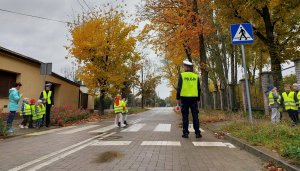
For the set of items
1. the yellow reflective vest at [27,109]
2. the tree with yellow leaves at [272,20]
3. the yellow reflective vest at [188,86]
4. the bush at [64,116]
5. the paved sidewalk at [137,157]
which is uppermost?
the tree with yellow leaves at [272,20]

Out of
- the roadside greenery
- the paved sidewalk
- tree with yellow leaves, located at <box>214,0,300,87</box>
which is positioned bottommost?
the paved sidewalk

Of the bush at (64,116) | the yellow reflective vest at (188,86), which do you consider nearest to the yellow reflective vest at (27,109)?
the bush at (64,116)

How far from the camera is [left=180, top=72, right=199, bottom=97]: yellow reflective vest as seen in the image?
8.23 metres

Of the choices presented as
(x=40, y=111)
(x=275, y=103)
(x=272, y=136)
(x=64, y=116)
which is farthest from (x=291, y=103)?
(x=64, y=116)

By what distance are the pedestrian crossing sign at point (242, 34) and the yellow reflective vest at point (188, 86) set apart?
1908 millimetres

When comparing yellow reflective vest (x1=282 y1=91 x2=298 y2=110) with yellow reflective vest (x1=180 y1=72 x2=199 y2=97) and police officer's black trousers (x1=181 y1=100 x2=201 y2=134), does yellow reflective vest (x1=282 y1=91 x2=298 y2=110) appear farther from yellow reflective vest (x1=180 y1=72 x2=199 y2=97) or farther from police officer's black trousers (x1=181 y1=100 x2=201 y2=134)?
yellow reflective vest (x1=180 y1=72 x2=199 y2=97)

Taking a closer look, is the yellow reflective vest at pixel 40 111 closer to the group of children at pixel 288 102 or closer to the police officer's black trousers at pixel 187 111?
the police officer's black trousers at pixel 187 111

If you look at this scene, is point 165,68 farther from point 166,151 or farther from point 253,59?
point 166,151

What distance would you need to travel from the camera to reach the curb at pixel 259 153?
4457 millimetres

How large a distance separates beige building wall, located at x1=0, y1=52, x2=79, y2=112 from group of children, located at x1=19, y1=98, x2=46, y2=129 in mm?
3142

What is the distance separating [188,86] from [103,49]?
1630cm

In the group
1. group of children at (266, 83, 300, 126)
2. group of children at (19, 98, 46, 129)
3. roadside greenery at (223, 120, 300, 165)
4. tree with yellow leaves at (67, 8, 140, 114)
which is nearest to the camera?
roadside greenery at (223, 120, 300, 165)

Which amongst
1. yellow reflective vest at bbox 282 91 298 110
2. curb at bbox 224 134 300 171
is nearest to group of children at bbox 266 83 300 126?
yellow reflective vest at bbox 282 91 298 110

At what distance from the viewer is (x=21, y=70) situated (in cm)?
1830
